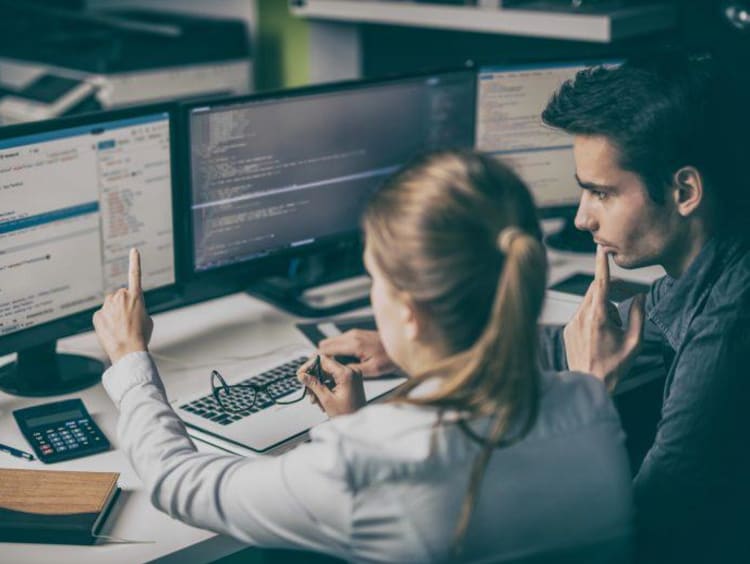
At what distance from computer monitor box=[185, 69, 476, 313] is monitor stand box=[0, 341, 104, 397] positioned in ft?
1.04

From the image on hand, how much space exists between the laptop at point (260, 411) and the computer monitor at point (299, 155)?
307 millimetres

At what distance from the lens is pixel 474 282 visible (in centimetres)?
112

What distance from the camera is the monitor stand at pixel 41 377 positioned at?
6.02 feet

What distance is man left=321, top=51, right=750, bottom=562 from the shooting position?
5.01ft

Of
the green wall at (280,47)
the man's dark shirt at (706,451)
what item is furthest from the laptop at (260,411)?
the green wall at (280,47)

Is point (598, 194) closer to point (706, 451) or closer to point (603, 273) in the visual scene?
point (603, 273)

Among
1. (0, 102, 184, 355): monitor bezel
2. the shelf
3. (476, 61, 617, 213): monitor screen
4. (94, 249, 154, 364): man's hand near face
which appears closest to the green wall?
the shelf

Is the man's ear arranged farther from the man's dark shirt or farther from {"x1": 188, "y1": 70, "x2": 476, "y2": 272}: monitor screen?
{"x1": 188, "y1": 70, "x2": 476, "y2": 272}: monitor screen

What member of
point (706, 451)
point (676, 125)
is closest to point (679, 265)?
point (676, 125)

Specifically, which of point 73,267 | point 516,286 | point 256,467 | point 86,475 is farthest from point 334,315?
point 516,286

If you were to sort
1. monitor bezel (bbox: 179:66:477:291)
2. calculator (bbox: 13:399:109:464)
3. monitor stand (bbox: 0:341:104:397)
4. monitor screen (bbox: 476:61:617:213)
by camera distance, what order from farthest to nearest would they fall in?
monitor screen (bbox: 476:61:617:213)
monitor bezel (bbox: 179:66:477:291)
monitor stand (bbox: 0:341:104:397)
calculator (bbox: 13:399:109:464)

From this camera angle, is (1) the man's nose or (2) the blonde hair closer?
(2) the blonde hair

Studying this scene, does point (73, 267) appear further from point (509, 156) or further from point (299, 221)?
point (509, 156)

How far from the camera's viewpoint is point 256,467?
123 centimetres
